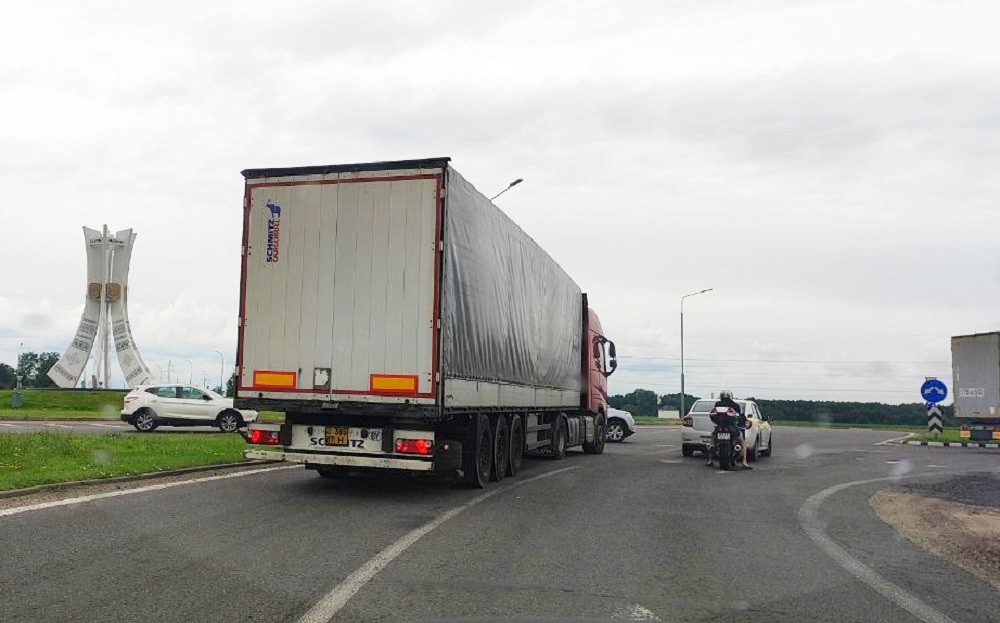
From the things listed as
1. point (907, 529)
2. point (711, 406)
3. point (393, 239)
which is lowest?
point (907, 529)

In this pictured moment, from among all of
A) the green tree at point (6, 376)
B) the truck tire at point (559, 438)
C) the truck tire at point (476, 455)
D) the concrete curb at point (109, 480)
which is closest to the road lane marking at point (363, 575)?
the truck tire at point (476, 455)

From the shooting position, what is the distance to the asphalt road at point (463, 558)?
5391mm

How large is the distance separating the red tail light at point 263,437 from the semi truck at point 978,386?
2364 cm

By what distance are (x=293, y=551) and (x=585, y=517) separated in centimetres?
358

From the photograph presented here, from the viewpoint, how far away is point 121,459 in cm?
1353

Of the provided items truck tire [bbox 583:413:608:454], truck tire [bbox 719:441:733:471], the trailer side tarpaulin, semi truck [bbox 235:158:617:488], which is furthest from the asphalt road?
truck tire [bbox 583:413:608:454]

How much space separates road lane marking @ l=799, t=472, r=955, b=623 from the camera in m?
5.61

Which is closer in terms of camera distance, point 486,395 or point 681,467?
point 486,395

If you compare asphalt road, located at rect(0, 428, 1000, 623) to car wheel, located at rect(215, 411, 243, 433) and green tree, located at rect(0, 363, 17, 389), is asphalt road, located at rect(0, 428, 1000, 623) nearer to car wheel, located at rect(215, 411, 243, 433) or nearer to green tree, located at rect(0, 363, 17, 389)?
car wheel, located at rect(215, 411, 243, 433)

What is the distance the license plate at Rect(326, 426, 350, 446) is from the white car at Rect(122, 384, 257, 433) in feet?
48.2

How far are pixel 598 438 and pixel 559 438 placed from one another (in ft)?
11.2

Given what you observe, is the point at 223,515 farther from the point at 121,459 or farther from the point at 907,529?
the point at 907,529

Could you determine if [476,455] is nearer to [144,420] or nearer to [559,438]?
[559,438]

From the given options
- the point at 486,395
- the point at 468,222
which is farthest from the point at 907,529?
the point at 468,222
